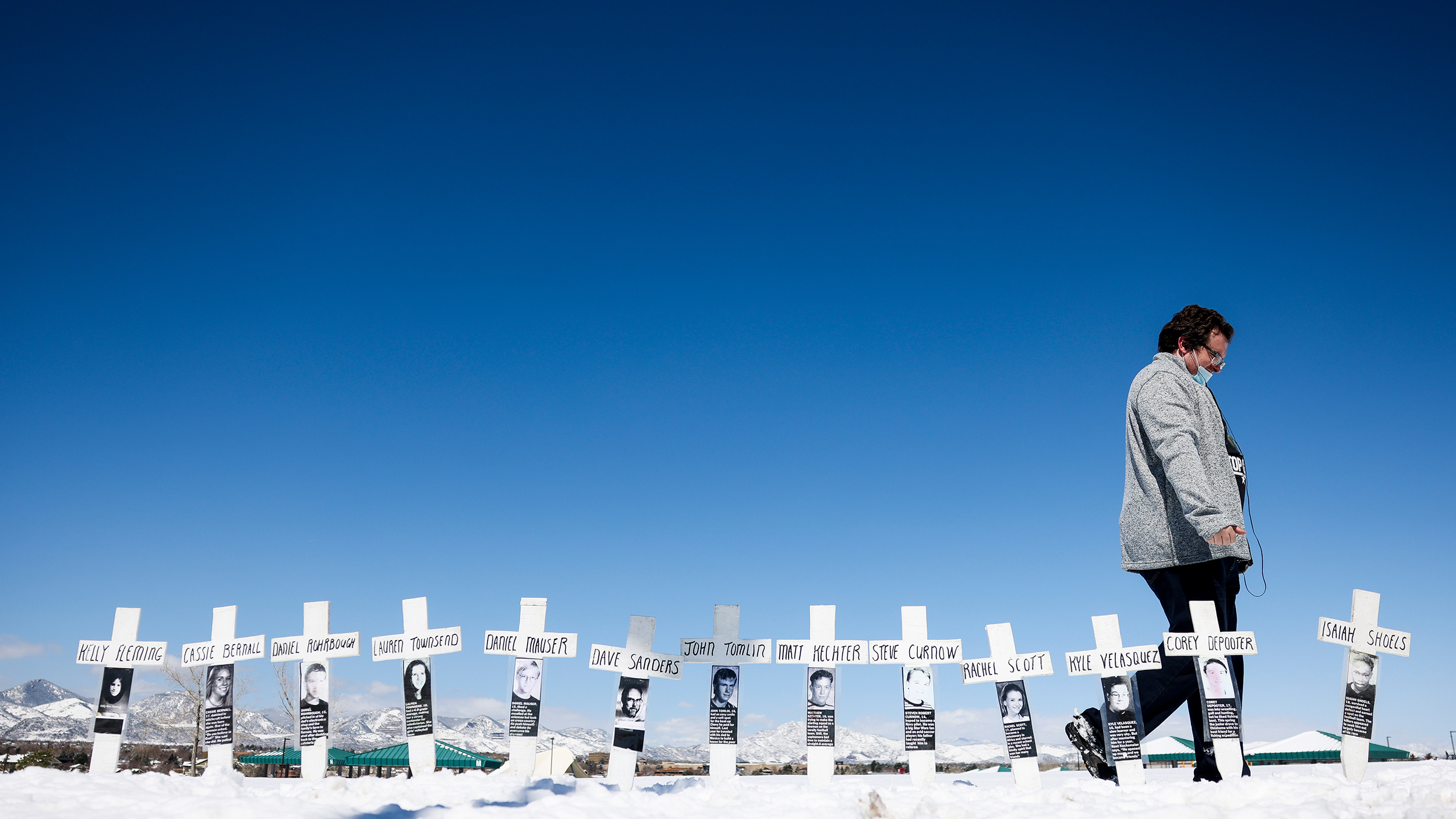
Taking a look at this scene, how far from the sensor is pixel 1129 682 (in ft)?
14.8

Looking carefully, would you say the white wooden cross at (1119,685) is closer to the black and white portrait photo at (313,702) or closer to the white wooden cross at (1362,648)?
the white wooden cross at (1362,648)

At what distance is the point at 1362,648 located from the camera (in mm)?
4641

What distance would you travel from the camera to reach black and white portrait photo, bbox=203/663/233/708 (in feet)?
16.0

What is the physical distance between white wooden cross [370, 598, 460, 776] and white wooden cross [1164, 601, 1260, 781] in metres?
3.79

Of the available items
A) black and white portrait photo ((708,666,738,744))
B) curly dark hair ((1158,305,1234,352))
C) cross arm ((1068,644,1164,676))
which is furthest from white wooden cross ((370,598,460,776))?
curly dark hair ((1158,305,1234,352))

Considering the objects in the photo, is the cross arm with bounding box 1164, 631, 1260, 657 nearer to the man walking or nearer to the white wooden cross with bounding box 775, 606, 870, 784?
the man walking

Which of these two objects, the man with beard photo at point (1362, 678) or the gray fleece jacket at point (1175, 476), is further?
the man with beard photo at point (1362, 678)

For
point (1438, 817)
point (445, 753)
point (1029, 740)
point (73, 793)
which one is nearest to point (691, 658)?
point (1029, 740)

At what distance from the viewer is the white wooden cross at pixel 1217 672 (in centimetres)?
431

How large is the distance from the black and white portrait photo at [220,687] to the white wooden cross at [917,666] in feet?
11.9

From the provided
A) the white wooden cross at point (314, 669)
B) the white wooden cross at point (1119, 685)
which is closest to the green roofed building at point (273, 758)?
the white wooden cross at point (314, 669)

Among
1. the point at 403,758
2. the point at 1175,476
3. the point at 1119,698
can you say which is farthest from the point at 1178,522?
the point at 403,758

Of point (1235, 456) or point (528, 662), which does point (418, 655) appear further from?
point (1235, 456)

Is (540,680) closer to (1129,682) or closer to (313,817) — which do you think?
(313,817)
